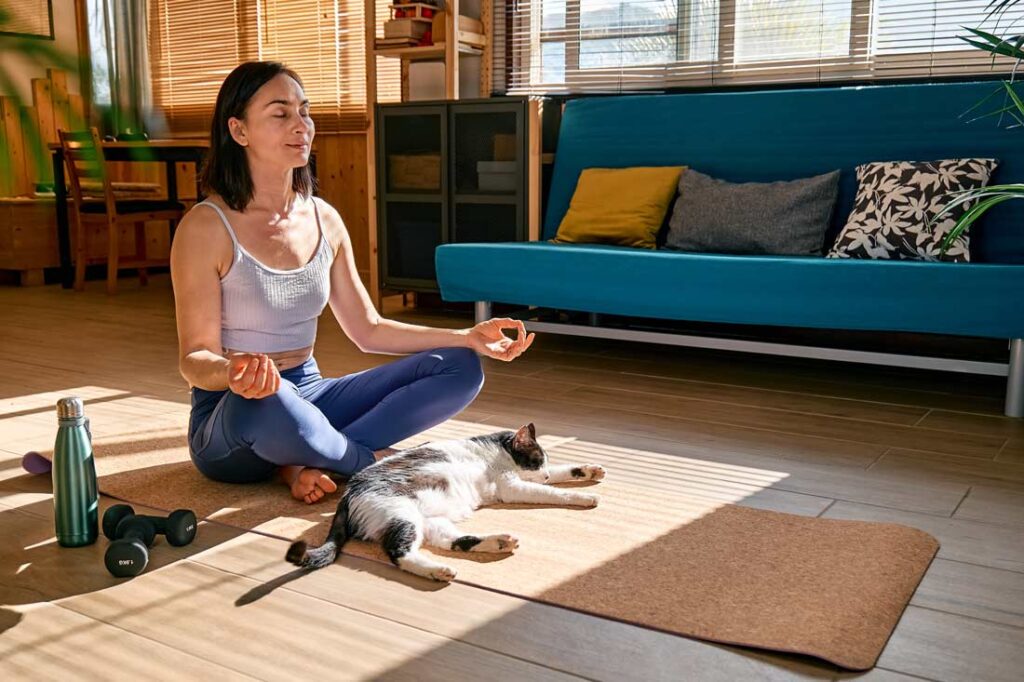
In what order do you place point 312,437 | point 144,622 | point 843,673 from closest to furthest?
point 843,673 < point 144,622 < point 312,437

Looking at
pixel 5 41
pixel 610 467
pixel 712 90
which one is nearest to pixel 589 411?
pixel 610 467

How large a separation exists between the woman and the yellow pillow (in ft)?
5.72

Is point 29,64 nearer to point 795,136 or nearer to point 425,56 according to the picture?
point 795,136

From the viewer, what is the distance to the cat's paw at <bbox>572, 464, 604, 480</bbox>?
7.00 feet

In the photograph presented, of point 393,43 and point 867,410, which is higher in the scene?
point 393,43

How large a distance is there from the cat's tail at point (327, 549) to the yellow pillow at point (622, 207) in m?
2.26

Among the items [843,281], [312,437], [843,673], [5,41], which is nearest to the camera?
[5,41]

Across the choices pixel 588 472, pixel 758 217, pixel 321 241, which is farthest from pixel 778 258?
pixel 321 241

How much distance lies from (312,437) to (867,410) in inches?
67.8

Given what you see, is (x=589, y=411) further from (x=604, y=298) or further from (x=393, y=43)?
(x=393, y=43)

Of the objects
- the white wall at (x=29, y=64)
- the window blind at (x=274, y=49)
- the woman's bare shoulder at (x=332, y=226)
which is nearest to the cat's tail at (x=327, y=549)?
the woman's bare shoulder at (x=332, y=226)

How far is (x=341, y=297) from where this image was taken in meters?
2.31

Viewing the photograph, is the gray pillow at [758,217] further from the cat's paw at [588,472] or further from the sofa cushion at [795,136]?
the cat's paw at [588,472]

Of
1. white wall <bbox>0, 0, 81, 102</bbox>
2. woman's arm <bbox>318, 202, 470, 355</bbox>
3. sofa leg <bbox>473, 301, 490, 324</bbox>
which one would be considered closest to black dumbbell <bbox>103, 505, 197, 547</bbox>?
woman's arm <bbox>318, 202, 470, 355</bbox>
